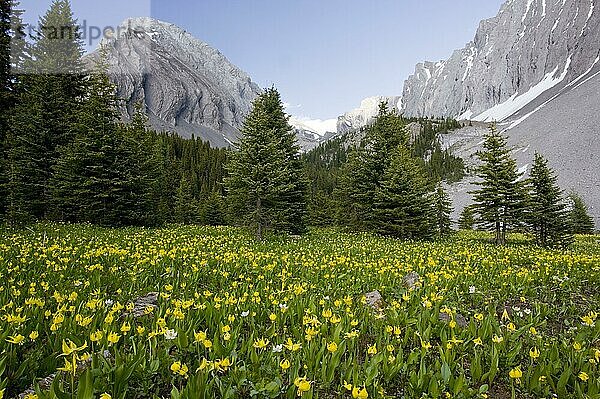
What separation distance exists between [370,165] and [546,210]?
9.72 m

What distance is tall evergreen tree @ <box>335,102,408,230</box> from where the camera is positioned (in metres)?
21.1

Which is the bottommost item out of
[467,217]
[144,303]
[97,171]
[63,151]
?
[144,303]

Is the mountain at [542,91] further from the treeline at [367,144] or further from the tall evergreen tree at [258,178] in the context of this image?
the tall evergreen tree at [258,178]

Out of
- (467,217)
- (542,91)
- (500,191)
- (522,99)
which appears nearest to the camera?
(500,191)

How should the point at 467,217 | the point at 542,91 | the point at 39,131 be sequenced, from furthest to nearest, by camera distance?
the point at 542,91 → the point at 467,217 → the point at 39,131

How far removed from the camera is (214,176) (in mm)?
75500

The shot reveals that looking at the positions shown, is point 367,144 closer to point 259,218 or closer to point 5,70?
point 259,218

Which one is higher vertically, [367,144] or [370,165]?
[367,144]

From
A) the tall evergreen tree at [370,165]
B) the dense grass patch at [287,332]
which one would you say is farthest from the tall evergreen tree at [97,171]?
the tall evergreen tree at [370,165]

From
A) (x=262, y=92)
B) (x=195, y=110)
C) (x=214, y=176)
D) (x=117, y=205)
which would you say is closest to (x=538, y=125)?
(x=214, y=176)

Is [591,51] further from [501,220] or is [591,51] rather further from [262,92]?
[262,92]

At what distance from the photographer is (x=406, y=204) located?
58.5ft

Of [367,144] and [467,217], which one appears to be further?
[467,217]

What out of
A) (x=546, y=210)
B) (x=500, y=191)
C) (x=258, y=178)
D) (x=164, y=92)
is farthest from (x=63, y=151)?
(x=164, y=92)
